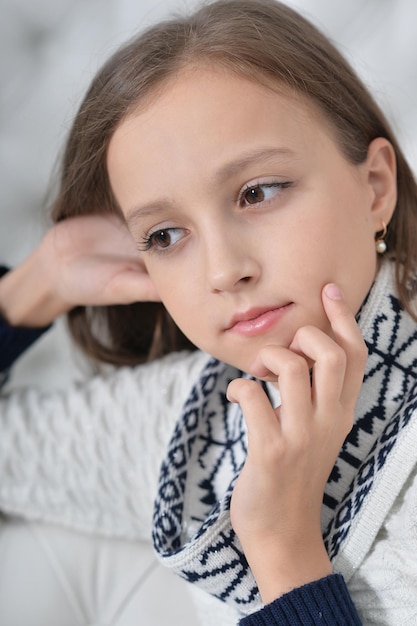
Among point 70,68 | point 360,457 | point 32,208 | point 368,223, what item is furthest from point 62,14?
point 360,457

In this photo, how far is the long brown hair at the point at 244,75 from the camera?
88cm

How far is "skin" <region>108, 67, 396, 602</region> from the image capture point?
0.81 meters

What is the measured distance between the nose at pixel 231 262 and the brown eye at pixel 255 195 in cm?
4

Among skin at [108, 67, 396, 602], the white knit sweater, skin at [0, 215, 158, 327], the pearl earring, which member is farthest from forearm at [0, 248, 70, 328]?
the pearl earring

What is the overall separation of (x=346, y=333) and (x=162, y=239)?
0.82 ft

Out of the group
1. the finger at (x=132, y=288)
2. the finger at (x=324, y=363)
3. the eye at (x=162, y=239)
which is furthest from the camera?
the finger at (x=132, y=288)

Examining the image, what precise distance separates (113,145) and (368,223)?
1.02 feet

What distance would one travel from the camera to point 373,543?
87cm

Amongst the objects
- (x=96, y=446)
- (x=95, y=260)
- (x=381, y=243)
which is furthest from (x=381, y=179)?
(x=96, y=446)

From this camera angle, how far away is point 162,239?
93 centimetres

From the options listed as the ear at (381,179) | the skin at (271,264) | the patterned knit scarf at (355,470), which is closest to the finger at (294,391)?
the skin at (271,264)

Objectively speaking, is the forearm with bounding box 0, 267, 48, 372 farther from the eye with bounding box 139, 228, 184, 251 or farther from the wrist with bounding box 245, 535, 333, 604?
the wrist with bounding box 245, 535, 333, 604

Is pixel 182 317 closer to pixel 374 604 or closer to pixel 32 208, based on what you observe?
pixel 374 604

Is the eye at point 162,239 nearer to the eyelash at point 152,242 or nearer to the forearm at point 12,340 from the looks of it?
the eyelash at point 152,242
